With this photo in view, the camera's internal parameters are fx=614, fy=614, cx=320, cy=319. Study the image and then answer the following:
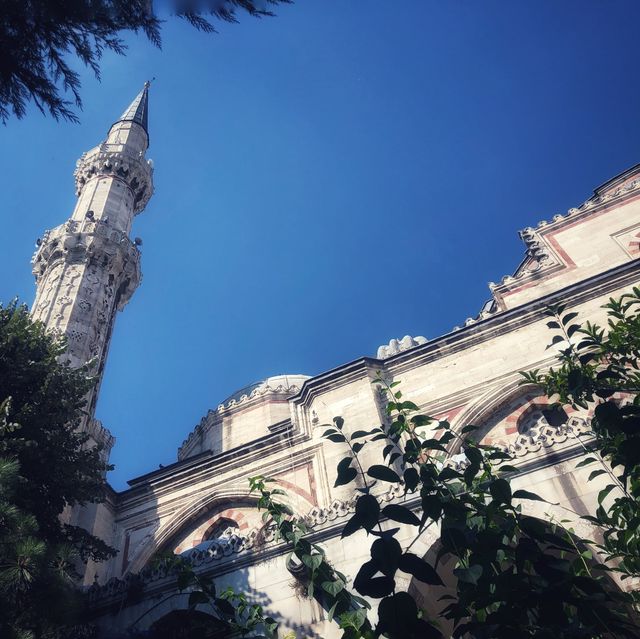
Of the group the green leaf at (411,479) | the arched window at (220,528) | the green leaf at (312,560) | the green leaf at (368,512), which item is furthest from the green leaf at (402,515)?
the arched window at (220,528)

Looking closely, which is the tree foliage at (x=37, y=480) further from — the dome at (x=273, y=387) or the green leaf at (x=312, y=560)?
the dome at (x=273, y=387)

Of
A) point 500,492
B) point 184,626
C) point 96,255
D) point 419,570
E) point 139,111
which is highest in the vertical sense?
point 139,111

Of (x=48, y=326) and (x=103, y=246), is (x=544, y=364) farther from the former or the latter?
(x=103, y=246)

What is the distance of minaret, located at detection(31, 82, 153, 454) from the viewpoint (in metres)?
16.6

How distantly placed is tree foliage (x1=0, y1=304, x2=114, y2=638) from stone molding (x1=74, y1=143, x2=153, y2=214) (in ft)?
48.2

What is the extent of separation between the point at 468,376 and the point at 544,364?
1.59 m

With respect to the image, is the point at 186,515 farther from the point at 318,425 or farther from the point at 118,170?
the point at 118,170

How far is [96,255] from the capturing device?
1936 cm

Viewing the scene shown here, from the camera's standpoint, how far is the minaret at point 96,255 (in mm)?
16609

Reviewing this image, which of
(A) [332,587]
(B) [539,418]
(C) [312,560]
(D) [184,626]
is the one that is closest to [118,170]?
(B) [539,418]

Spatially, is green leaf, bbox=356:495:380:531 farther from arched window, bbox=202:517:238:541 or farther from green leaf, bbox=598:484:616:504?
arched window, bbox=202:517:238:541

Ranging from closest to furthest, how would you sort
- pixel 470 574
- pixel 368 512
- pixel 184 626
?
pixel 470 574 → pixel 368 512 → pixel 184 626

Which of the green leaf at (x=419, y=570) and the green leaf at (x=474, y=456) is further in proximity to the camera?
the green leaf at (x=474, y=456)

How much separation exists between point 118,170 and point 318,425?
15736mm
